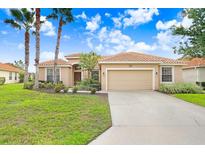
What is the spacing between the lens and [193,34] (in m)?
9.90

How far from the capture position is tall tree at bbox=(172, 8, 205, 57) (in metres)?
8.94

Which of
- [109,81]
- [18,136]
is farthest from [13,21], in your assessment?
[18,136]

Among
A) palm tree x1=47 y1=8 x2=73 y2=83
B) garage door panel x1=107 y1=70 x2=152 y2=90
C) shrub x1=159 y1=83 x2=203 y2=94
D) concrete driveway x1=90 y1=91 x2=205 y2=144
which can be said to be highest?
palm tree x1=47 y1=8 x2=73 y2=83

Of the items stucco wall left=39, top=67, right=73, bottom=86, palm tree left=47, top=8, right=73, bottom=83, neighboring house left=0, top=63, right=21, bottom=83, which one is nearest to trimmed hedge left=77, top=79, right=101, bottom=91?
palm tree left=47, top=8, right=73, bottom=83

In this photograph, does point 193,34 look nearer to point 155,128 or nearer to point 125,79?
point 155,128

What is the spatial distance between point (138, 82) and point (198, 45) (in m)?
8.98

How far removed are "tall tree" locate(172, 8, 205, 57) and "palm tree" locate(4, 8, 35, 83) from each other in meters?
15.1

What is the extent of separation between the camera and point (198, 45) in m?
9.23

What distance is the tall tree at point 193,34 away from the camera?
894cm

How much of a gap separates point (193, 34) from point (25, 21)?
16.8 meters

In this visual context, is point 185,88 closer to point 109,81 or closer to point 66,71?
point 109,81

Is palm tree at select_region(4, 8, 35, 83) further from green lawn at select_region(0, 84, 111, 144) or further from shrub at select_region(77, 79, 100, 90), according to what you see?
green lawn at select_region(0, 84, 111, 144)
